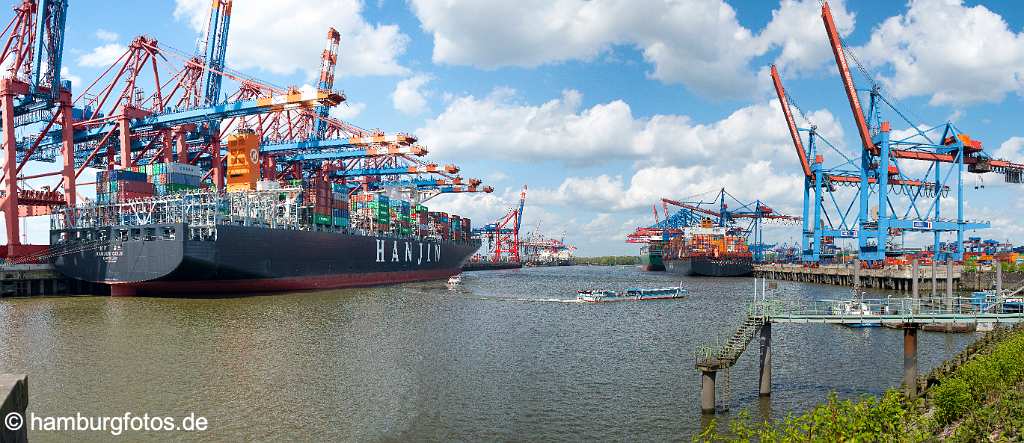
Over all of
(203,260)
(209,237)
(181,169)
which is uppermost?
(181,169)

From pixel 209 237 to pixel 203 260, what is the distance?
215 cm

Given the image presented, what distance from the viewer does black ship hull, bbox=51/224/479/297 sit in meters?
52.8

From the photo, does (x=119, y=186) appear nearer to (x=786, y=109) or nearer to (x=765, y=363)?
(x=765, y=363)

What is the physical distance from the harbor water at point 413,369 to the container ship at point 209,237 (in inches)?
361

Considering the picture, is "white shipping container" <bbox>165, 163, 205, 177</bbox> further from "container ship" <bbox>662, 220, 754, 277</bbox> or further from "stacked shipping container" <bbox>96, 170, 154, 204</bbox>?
"container ship" <bbox>662, 220, 754, 277</bbox>

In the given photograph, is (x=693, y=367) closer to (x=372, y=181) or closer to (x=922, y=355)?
(x=922, y=355)

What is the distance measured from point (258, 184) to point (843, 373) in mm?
56448

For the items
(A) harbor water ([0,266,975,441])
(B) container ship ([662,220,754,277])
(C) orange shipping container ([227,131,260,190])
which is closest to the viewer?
(A) harbor water ([0,266,975,441])

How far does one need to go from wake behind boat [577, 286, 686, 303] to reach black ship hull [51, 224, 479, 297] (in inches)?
1047

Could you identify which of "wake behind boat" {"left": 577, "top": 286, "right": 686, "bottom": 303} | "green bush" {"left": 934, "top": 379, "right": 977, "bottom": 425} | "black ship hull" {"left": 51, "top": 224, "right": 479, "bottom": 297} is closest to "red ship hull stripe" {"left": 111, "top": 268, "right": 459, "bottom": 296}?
"black ship hull" {"left": 51, "top": 224, "right": 479, "bottom": 297}

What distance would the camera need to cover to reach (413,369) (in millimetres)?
26047

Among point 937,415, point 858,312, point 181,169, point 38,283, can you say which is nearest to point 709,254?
point 181,169

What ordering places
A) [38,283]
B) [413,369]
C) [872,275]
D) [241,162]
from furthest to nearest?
[872,275]
[241,162]
[38,283]
[413,369]

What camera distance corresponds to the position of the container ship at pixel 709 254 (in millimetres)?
114688
